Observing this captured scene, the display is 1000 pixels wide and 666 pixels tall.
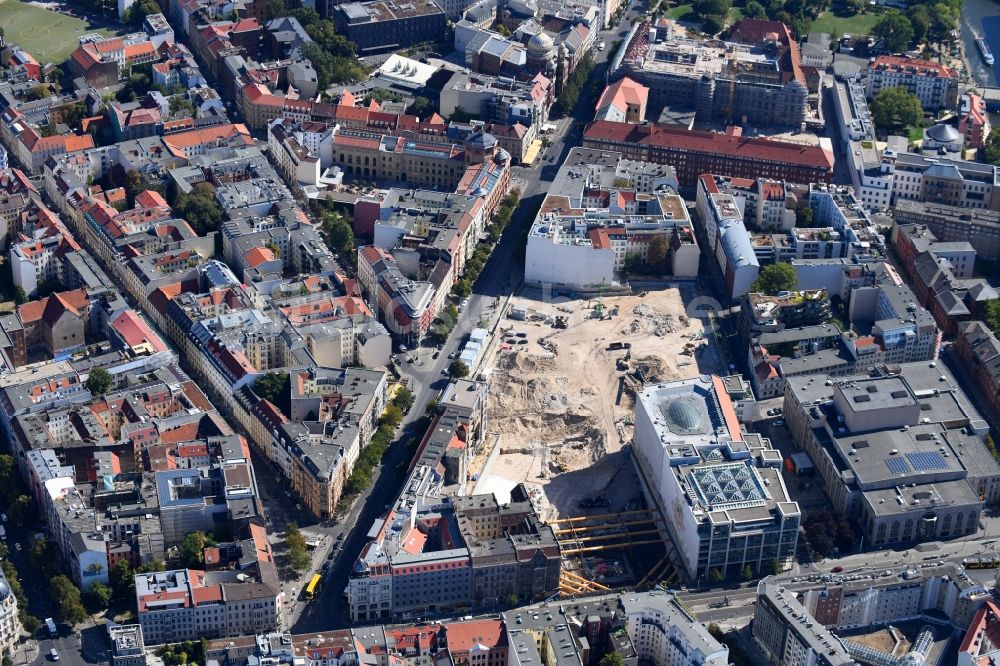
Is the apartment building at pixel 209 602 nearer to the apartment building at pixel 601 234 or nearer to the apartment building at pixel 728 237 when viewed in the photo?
the apartment building at pixel 601 234

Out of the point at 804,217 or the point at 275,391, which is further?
the point at 804,217

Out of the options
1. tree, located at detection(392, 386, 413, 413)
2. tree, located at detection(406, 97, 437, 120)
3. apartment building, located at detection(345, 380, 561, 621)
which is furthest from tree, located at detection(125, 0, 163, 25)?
apartment building, located at detection(345, 380, 561, 621)

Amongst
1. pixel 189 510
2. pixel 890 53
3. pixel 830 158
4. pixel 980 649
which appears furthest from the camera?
pixel 890 53

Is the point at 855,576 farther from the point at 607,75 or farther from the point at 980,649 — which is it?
the point at 607,75

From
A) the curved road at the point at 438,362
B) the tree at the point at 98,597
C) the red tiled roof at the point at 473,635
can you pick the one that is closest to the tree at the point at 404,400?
the curved road at the point at 438,362

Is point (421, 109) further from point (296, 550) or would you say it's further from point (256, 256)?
point (296, 550)

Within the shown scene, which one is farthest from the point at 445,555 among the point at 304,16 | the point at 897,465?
the point at 304,16

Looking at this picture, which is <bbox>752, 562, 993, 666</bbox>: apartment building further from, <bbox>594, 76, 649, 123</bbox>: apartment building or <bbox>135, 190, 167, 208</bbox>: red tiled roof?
<bbox>594, 76, 649, 123</bbox>: apartment building

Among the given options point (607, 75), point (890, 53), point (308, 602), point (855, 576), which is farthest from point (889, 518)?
point (890, 53)
